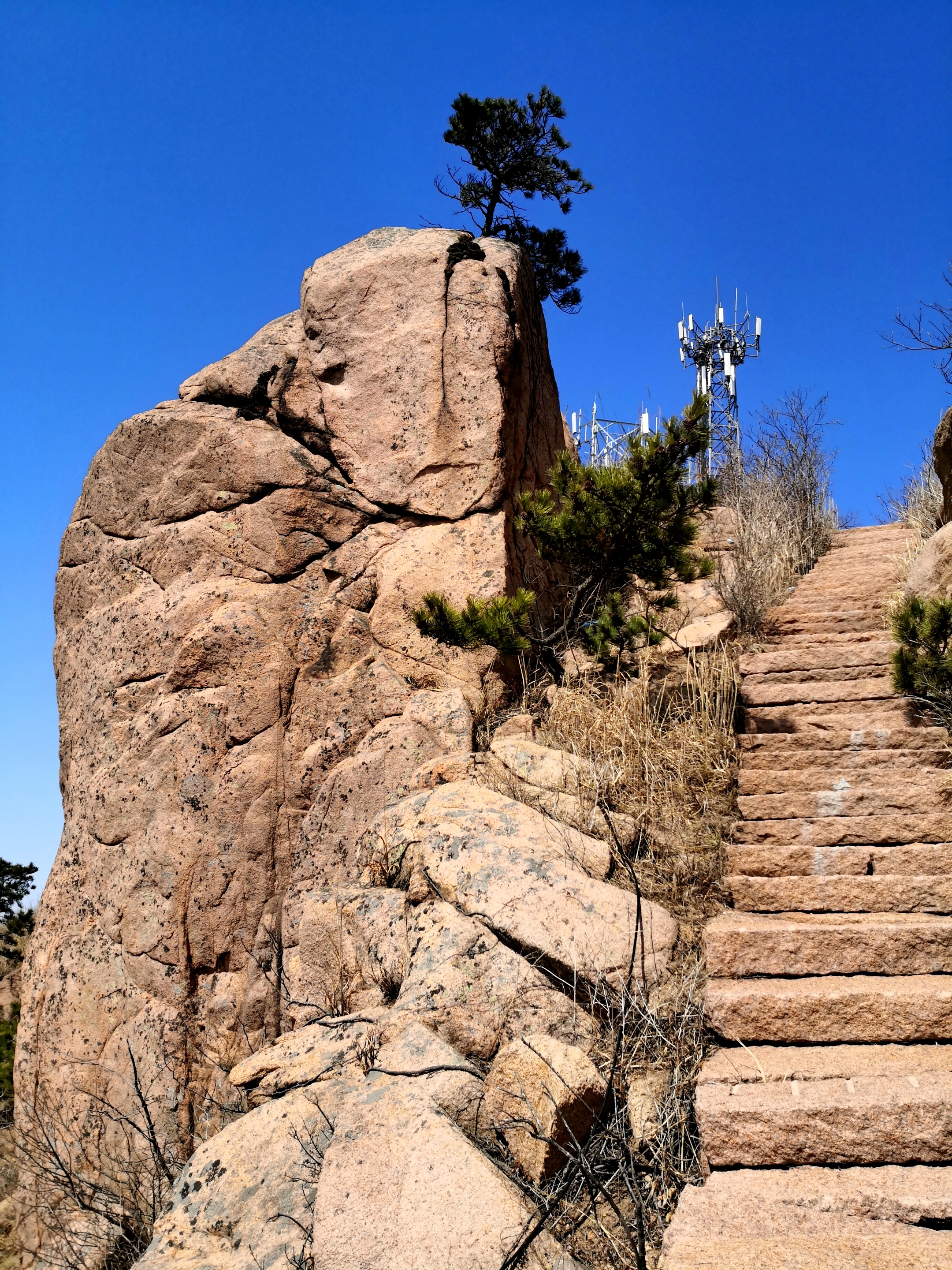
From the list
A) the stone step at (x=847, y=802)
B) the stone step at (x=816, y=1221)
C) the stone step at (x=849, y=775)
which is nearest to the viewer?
the stone step at (x=816, y=1221)

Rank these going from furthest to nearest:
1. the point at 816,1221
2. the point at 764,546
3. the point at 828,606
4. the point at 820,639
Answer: the point at 764,546, the point at 828,606, the point at 820,639, the point at 816,1221

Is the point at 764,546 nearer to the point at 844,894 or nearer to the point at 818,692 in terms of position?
the point at 818,692

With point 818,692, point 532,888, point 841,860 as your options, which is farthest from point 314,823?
point 818,692

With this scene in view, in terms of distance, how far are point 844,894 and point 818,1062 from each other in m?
0.95

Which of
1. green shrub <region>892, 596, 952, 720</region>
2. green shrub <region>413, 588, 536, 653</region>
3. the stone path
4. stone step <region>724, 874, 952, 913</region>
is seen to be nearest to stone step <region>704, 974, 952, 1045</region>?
the stone path

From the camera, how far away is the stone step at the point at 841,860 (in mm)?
4070

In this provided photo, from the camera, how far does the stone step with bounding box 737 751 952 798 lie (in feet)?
15.1

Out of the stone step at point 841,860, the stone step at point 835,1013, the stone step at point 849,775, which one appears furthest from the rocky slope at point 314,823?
the stone step at point 849,775

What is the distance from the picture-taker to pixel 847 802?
4562mm

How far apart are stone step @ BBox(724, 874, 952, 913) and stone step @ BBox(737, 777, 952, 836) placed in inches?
19.6

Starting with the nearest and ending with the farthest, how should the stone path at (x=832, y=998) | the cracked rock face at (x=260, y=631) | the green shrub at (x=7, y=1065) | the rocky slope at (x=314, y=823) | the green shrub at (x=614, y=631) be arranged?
the stone path at (x=832, y=998) → the rocky slope at (x=314, y=823) → the cracked rock face at (x=260, y=631) → the green shrub at (x=614, y=631) → the green shrub at (x=7, y=1065)

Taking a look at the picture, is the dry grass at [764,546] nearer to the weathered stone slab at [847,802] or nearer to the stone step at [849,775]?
the stone step at [849,775]

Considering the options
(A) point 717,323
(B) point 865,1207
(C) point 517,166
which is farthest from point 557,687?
(A) point 717,323

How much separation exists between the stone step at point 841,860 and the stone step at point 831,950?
404mm
